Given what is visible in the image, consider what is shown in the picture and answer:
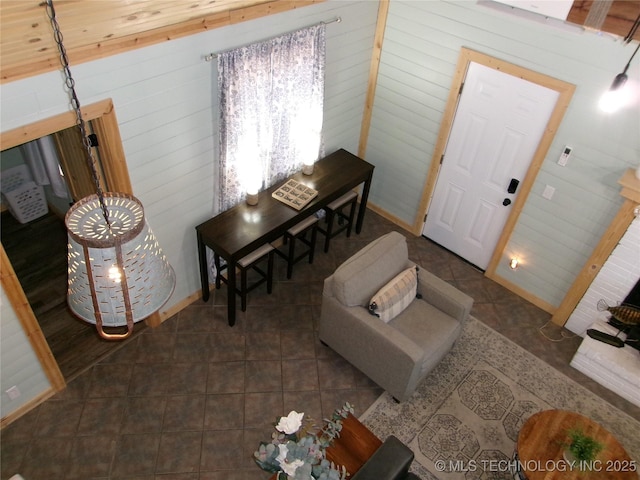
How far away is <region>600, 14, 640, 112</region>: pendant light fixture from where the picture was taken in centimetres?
363

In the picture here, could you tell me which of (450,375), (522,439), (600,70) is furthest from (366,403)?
(600,70)

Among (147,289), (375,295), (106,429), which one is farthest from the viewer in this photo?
(375,295)

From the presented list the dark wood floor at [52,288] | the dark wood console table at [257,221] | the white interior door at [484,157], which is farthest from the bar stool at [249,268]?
the white interior door at [484,157]

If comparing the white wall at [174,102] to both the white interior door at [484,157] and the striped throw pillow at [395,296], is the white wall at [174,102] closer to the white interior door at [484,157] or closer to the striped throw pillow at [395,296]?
the white interior door at [484,157]

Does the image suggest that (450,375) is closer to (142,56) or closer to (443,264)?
(443,264)

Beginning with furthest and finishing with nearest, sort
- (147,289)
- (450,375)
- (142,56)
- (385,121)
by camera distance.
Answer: (385,121), (450,375), (142,56), (147,289)

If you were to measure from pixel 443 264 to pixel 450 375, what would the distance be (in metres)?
1.45

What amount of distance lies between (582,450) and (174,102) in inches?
144

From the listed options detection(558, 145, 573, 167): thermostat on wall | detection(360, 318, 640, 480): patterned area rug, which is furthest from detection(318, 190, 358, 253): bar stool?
detection(558, 145, 573, 167): thermostat on wall

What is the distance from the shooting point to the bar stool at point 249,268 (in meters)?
4.62

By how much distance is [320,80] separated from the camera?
483cm

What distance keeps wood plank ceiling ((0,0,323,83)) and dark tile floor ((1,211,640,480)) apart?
2.50m

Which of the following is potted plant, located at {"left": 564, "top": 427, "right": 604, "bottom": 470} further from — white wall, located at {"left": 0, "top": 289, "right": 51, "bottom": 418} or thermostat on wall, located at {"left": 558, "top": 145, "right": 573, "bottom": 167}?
white wall, located at {"left": 0, "top": 289, "right": 51, "bottom": 418}

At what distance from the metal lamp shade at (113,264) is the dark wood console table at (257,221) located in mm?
2576
